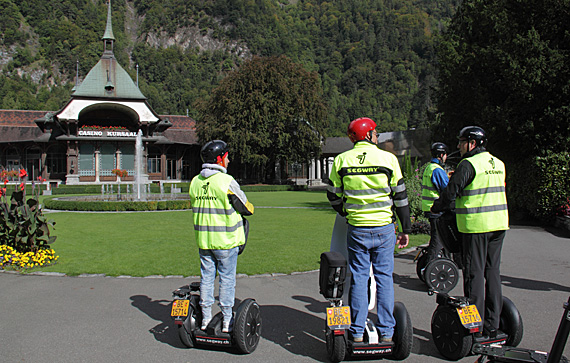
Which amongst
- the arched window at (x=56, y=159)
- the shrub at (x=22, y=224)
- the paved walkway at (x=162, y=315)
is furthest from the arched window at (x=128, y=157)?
the paved walkway at (x=162, y=315)

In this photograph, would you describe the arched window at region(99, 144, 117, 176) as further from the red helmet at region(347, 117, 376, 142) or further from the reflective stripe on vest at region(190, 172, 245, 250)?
the red helmet at region(347, 117, 376, 142)

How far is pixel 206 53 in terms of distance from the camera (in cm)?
17812

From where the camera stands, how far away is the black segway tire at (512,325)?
4363 millimetres

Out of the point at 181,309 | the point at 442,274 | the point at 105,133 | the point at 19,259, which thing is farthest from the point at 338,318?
the point at 105,133

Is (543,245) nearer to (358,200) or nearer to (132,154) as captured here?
(358,200)

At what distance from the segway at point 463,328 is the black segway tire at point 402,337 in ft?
1.28

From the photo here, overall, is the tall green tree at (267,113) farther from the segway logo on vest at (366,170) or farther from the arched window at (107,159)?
the segway logo on vest at (366,170)

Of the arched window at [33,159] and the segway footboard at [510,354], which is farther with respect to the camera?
the arched window at [33,159]

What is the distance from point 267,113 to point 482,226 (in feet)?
140

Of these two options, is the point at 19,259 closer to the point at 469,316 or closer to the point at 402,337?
the point at 402,337

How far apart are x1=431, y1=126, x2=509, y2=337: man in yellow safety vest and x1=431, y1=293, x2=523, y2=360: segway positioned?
135 millimetres

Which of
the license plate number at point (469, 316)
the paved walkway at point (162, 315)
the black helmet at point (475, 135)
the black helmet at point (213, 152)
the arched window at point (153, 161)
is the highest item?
the arched window at point (153, 161)

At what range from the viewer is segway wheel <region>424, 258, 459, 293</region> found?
5.95 m

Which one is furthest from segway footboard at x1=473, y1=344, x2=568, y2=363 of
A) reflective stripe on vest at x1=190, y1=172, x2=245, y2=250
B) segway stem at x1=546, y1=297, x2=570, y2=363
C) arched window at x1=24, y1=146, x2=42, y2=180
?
arched window at x1=24, y1=146, x2=42, y2=180
